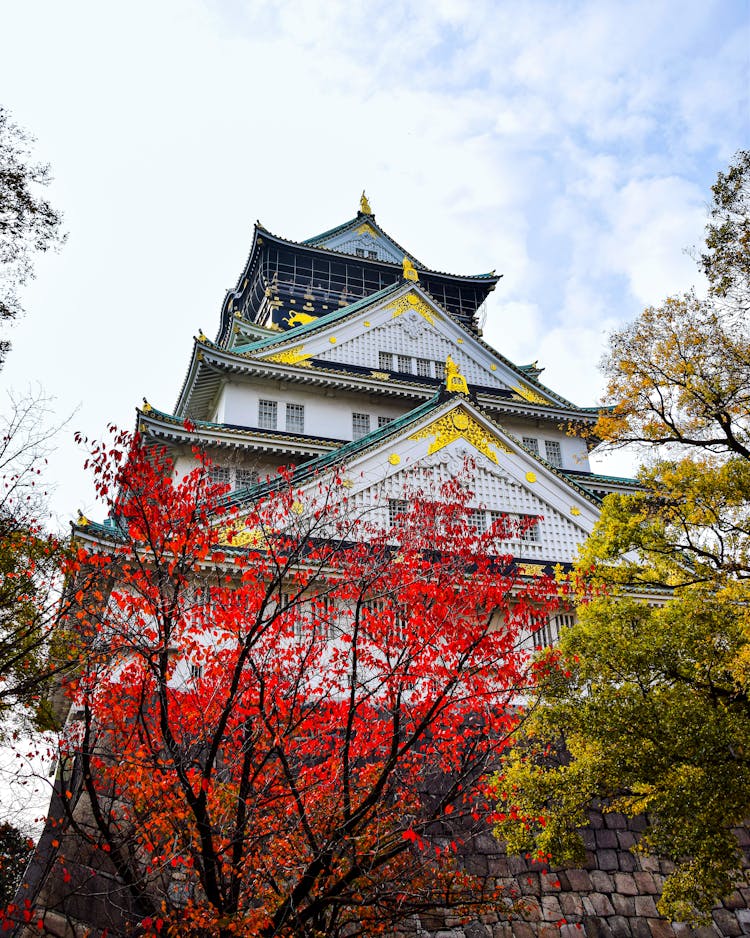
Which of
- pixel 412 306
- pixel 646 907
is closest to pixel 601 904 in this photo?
pixel 646 907

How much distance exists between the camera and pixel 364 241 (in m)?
38.4

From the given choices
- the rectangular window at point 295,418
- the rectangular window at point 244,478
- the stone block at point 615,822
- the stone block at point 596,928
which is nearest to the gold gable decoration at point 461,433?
the rectangular window at point 244,478

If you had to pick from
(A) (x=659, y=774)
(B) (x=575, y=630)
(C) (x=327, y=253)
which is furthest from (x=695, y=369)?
(C) (x=327, y=253)

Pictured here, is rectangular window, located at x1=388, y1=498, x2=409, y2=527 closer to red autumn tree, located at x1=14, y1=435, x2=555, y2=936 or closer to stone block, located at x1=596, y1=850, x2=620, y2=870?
red autumn tree, located at x1=14, y1=435, x2=555, y2=936

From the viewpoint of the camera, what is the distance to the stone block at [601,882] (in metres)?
14.4

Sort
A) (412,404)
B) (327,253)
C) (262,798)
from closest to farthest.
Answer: (262,798) < (412,404) < (327,253)

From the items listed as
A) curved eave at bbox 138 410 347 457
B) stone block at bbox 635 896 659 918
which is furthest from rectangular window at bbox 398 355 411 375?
stone block at bbox 635 896 659 918

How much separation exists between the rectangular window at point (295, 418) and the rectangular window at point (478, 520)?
8960 mm

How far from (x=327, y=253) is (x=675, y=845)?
95.9 ft

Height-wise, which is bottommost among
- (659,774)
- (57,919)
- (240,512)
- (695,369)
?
(57,919)

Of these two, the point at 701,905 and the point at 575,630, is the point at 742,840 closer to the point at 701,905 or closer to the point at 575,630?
the point at 701,905

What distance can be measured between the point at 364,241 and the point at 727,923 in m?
31.9

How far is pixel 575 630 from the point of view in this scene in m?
12.9

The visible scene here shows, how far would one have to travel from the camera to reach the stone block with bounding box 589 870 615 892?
1439 centimetres
